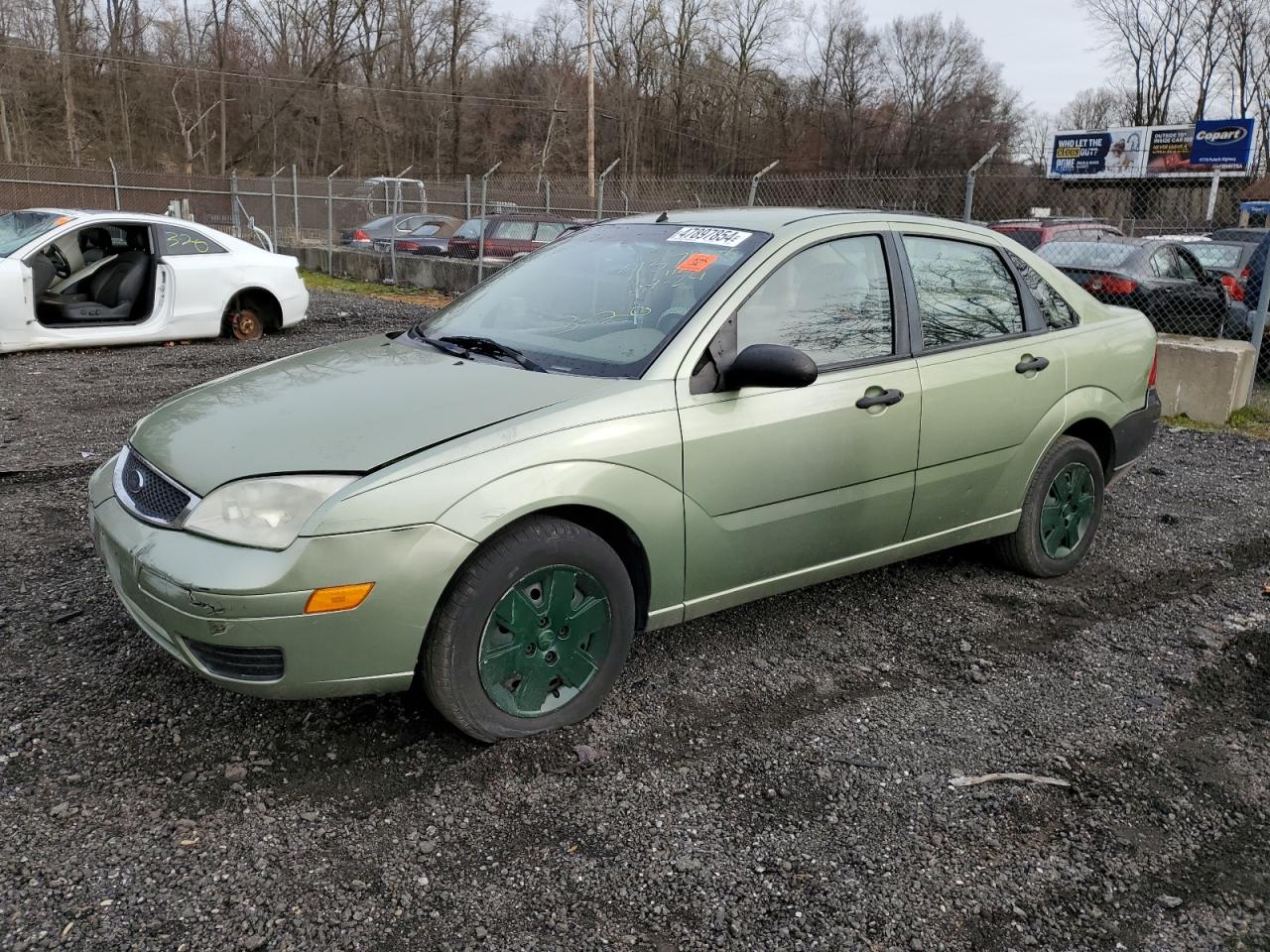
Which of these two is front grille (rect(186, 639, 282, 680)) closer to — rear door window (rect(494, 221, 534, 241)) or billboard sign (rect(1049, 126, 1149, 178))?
rear door window (rect(494, 221, 534, 241))

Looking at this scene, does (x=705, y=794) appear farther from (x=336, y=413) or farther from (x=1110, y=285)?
(x=1110, y=285)

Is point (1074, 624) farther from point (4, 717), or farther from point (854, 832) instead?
point (4, 717)

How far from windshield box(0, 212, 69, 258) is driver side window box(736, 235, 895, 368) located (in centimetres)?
827

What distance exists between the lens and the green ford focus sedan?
276 cm

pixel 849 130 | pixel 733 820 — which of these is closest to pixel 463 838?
pixel 733 820

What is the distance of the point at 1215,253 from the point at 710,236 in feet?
42.6

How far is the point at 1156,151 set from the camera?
47562mm

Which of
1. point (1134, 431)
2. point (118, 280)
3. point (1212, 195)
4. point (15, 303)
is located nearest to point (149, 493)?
point (1134, 431)

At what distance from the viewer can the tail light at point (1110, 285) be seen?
1141 cm

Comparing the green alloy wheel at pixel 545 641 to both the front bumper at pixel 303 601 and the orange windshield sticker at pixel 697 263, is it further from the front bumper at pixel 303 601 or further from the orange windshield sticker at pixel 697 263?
the orange windshield sticker at pixel 697 263

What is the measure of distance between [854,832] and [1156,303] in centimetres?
1049

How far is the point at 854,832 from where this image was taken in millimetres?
2805

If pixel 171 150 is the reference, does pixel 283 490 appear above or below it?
below

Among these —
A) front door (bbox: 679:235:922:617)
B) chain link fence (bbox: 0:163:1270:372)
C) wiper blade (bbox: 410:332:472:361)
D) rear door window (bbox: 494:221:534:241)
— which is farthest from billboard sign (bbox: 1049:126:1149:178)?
wiper blade (bbox: 410:332:472:361)
